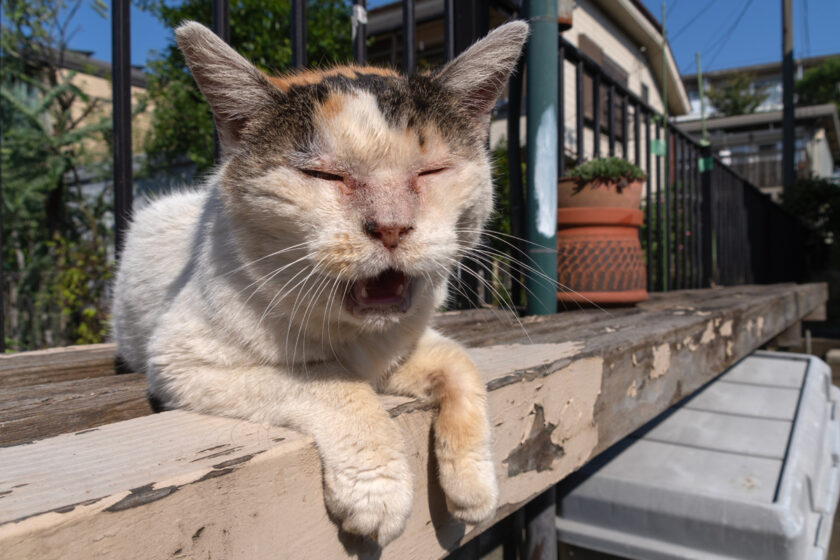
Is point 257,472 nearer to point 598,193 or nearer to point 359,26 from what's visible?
point 359,26

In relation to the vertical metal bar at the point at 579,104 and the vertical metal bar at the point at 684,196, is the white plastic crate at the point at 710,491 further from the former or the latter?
the vertical metal bar at the point at 684,196

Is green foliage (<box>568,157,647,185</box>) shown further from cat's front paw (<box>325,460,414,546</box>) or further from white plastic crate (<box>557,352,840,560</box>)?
cat's front paw (<box>325,460,414,546</box>)

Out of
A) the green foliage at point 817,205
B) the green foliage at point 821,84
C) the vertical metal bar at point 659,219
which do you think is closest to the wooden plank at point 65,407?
the vertical metal bar at point 659,219

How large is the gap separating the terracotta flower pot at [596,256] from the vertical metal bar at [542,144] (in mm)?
339

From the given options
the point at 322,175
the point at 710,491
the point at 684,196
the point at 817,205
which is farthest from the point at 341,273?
the point at 817,205

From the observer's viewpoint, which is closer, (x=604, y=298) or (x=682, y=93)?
(x=604, y=298)

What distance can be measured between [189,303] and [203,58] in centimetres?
52

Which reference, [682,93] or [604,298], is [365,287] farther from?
[682,93]

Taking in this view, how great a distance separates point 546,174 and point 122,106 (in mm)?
1737

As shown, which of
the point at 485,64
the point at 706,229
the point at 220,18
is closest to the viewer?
the point at 485,64

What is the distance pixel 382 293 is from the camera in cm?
112

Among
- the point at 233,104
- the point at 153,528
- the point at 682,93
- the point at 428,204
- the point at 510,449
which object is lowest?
the point at 510,449

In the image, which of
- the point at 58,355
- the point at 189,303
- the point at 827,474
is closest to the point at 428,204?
the point at 189,303

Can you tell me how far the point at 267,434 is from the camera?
34.2 inches
